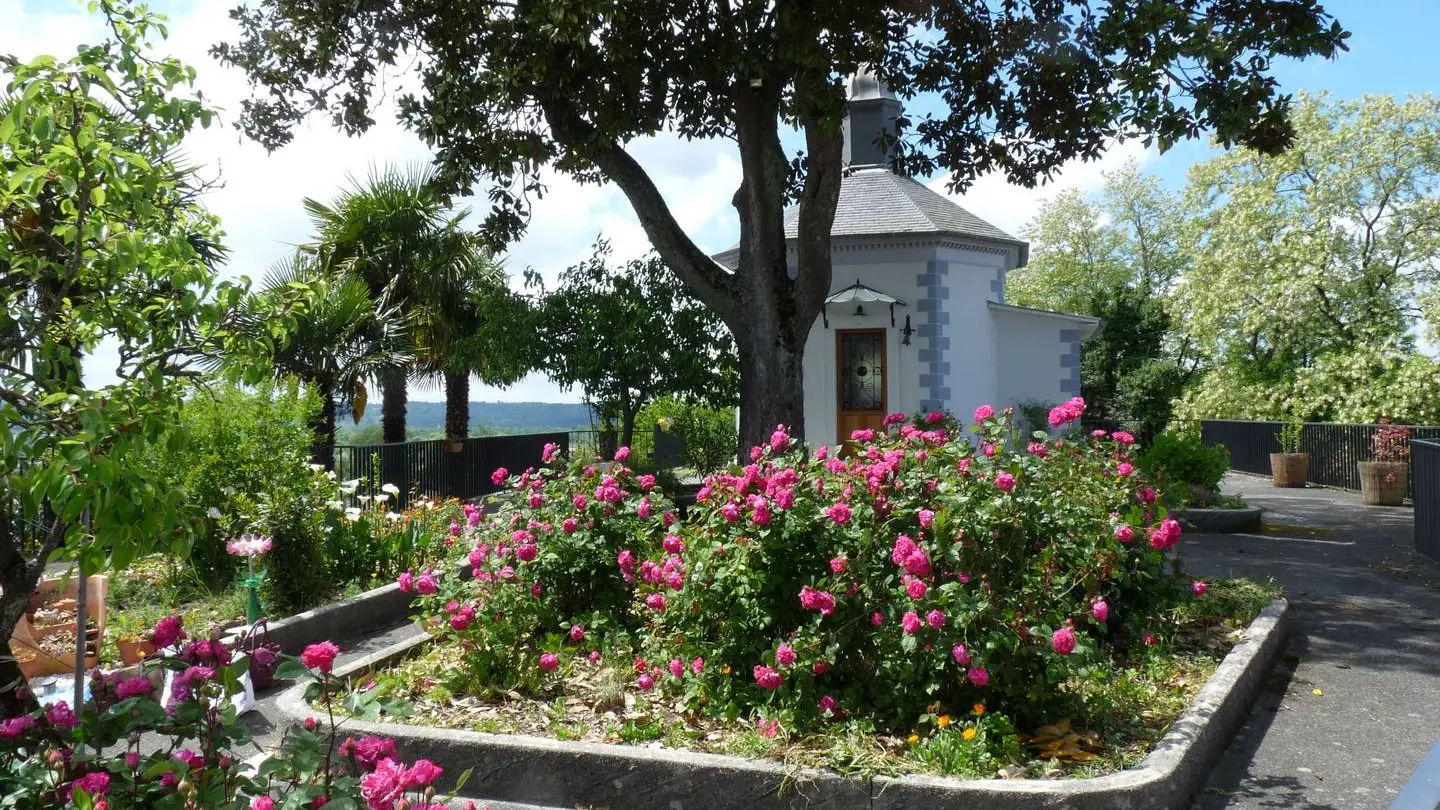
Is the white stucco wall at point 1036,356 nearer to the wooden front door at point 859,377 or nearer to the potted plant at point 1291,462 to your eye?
the wooden front door at point 859,377

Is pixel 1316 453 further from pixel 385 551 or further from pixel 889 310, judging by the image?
pixel 385 551

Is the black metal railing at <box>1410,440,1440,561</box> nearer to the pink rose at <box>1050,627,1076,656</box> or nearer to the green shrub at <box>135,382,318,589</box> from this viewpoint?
the pink rose at <box>1050,627,1076,656</box>

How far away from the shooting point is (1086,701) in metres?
5.03

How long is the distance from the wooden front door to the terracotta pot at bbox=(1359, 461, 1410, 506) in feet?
28.5

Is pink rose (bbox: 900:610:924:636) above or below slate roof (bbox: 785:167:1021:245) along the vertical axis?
below

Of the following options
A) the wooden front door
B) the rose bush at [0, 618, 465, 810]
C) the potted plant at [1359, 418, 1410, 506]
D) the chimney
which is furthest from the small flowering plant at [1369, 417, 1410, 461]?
the rose bush at [0, 618, 465, 810]

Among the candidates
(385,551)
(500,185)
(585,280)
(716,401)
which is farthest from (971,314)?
(385,551)

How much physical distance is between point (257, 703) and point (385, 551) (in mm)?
2853

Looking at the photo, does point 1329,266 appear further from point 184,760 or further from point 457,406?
point 184,760

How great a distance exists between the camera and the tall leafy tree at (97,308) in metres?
2.39

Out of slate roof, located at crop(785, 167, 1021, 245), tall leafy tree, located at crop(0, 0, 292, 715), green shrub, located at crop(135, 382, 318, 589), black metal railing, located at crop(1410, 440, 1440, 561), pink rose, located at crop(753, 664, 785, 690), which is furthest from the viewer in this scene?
slate roof, located at crop(785, 167, 1021, 245)

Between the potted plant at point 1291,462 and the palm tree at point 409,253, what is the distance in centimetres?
1762

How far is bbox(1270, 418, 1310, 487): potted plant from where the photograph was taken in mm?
22188

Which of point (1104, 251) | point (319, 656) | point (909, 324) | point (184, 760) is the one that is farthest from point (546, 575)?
point (1104, 251)
